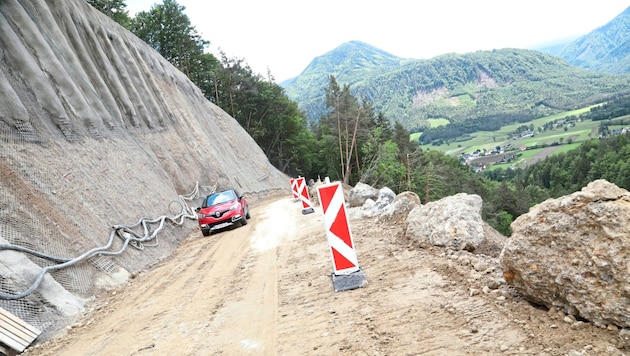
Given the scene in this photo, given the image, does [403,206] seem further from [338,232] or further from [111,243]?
[111,243]

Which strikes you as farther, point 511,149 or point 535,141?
point 535,141

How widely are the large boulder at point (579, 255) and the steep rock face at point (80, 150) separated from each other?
632 centimetres

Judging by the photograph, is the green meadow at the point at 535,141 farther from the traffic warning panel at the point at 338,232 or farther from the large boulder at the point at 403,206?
the traffic warning panel at the point at 338,232

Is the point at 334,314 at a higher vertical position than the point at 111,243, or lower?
lower

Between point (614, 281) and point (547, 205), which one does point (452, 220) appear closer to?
point (547, 205)

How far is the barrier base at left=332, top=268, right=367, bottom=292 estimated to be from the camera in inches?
191

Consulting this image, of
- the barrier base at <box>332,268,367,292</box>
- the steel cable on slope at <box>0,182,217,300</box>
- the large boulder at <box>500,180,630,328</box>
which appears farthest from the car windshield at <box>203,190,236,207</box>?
the large boulder at <box>500,180,630,328</box>

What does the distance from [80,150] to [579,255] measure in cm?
1372

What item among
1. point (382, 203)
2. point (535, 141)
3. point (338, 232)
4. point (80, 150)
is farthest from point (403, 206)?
point (535, 141)

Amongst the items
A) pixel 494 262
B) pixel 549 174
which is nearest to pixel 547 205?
pixel 494 262

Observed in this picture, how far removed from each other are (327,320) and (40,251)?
624 cm

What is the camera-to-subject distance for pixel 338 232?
5.15 m

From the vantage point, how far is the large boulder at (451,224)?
5215mm

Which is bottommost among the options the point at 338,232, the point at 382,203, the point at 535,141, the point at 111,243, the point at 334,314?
the point at 535,141
